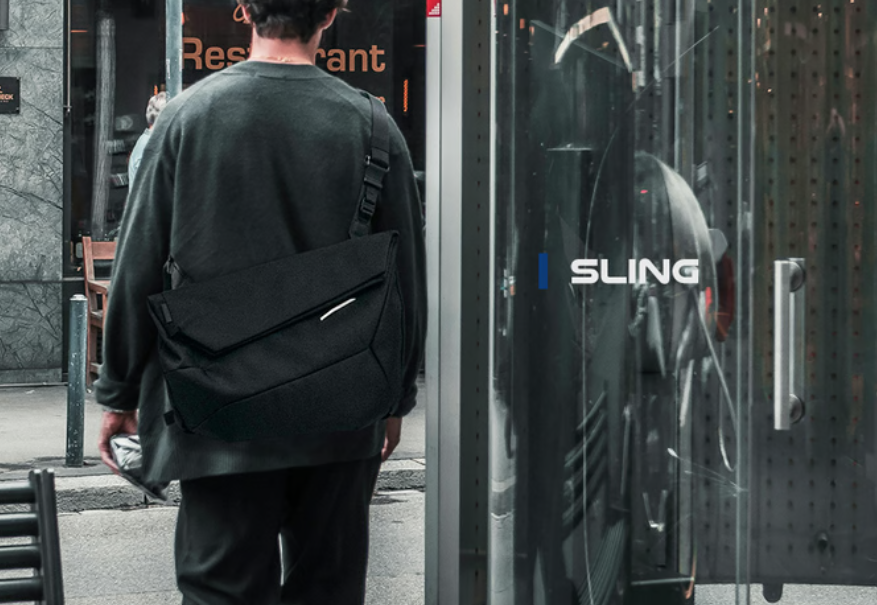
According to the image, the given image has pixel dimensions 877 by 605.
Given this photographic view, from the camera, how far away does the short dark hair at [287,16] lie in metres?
2.83

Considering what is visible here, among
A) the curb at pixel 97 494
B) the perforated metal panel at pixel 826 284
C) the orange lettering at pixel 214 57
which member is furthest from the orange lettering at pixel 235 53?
the perforated metal panel at pixel 826 284

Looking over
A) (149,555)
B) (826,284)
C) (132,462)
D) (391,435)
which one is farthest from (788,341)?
(149,555)

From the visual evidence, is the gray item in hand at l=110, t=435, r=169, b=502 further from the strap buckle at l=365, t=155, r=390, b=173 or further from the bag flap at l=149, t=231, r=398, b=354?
the strap buckle at l=365, t=155, r=390, b=173

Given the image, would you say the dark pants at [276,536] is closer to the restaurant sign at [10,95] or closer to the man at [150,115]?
the man at [150,115]

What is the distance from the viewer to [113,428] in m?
2.89

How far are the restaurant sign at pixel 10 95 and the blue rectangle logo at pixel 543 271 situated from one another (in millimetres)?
9287

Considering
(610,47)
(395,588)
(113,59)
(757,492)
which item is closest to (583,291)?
(610,47)

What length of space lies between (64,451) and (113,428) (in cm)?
611

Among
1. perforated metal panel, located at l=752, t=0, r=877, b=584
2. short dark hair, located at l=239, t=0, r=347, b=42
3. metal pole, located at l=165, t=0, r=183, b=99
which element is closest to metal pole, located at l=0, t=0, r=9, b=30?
metal pole, located at l=165, t=0, r=183, b=99

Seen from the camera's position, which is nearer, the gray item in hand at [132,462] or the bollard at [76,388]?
the gray item in hand at [132,462]

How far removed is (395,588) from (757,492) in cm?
216

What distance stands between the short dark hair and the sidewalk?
4.99 m

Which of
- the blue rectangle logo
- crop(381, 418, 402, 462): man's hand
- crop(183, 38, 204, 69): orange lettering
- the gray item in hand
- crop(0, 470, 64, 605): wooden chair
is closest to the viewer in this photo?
crop(0, 470, 64, 605): wooden chair

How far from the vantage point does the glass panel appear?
3316mm
